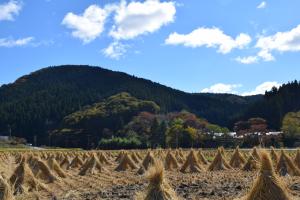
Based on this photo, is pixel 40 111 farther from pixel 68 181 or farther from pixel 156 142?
pixel 68 181

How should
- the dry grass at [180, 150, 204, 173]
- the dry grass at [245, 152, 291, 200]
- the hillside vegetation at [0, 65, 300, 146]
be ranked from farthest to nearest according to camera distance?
the hillside vegetation at [0, 65, 300, 146]
the dry grass at [180, 150, 204, 173]
the dry grass at [245, 152, 291, 200]

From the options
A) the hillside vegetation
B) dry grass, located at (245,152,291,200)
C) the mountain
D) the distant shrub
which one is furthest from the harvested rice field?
the mountain

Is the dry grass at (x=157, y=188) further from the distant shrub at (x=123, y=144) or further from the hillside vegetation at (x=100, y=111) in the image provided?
the hillside vegetation at (x=100, y=111)

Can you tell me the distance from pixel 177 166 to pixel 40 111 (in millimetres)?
130775

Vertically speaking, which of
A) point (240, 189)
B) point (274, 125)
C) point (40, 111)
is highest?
point (40, 111)

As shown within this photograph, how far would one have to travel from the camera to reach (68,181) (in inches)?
866

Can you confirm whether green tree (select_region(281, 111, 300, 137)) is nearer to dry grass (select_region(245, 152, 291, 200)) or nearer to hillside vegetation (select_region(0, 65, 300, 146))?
hillside vegetation (select_region(0, 65, 300, 146))

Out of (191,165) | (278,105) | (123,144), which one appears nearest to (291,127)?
(123,144)

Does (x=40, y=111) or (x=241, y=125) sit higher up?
(x=40, y=111)

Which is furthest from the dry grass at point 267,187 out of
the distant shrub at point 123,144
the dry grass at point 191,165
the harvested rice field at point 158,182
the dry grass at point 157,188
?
the distant shrub at point 123,144

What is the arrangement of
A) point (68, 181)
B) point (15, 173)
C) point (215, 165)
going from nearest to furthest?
point (15, 173) → point (68, 181) → point (215, 165)

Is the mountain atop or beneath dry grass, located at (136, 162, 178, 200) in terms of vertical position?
atop

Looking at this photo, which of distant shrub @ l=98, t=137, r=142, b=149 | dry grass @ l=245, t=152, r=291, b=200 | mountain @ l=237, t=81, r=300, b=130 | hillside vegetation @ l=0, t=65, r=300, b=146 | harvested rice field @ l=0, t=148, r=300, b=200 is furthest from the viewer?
hillside vegetation @ l=0, t=65, r=300, b=146

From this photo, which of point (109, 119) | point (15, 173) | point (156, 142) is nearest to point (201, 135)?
point (156, 142)
